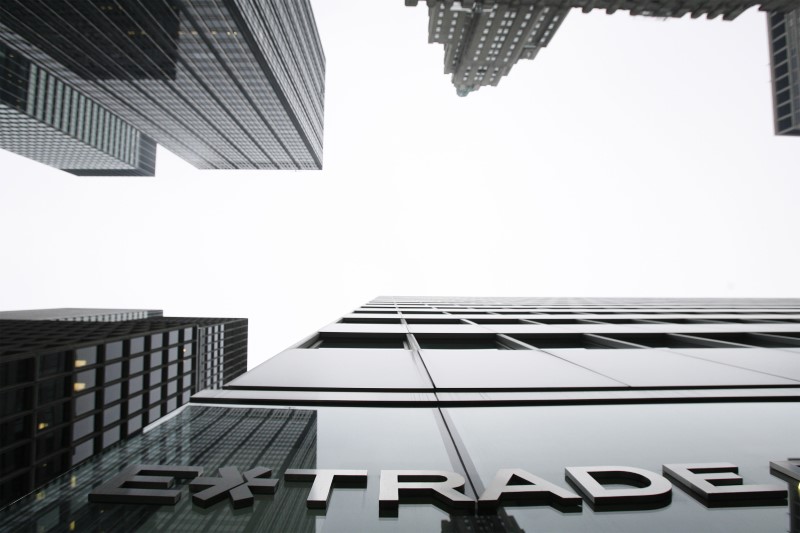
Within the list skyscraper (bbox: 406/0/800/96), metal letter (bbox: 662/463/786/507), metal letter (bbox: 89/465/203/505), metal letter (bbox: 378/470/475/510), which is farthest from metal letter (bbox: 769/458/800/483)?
skyscraper (bbox: 406/0/800/96)

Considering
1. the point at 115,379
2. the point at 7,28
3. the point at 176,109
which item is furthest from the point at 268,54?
the point at 115,379

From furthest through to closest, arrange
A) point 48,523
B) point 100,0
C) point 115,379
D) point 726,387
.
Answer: point 100,0, point 115,379, point 726,387, point 48,523

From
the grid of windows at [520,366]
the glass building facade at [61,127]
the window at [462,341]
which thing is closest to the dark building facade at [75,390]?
the window at [462,341]

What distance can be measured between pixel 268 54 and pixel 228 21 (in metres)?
13.2

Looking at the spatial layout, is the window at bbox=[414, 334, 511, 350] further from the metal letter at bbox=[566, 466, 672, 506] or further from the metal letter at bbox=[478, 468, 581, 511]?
the metal letter at bbox=[478, 468, 581, 511]

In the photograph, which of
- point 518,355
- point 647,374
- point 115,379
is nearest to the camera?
point 647,374

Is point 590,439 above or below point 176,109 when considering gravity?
below

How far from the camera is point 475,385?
252 inches

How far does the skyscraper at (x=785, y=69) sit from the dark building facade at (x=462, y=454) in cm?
14449

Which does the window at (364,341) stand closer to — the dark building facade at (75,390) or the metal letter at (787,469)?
the metal letter at (787,469)

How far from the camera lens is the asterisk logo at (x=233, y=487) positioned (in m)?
3.33

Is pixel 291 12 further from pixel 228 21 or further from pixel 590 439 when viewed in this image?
pixel 590 439

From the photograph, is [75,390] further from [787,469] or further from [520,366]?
[787,469]

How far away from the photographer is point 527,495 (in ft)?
11.4
